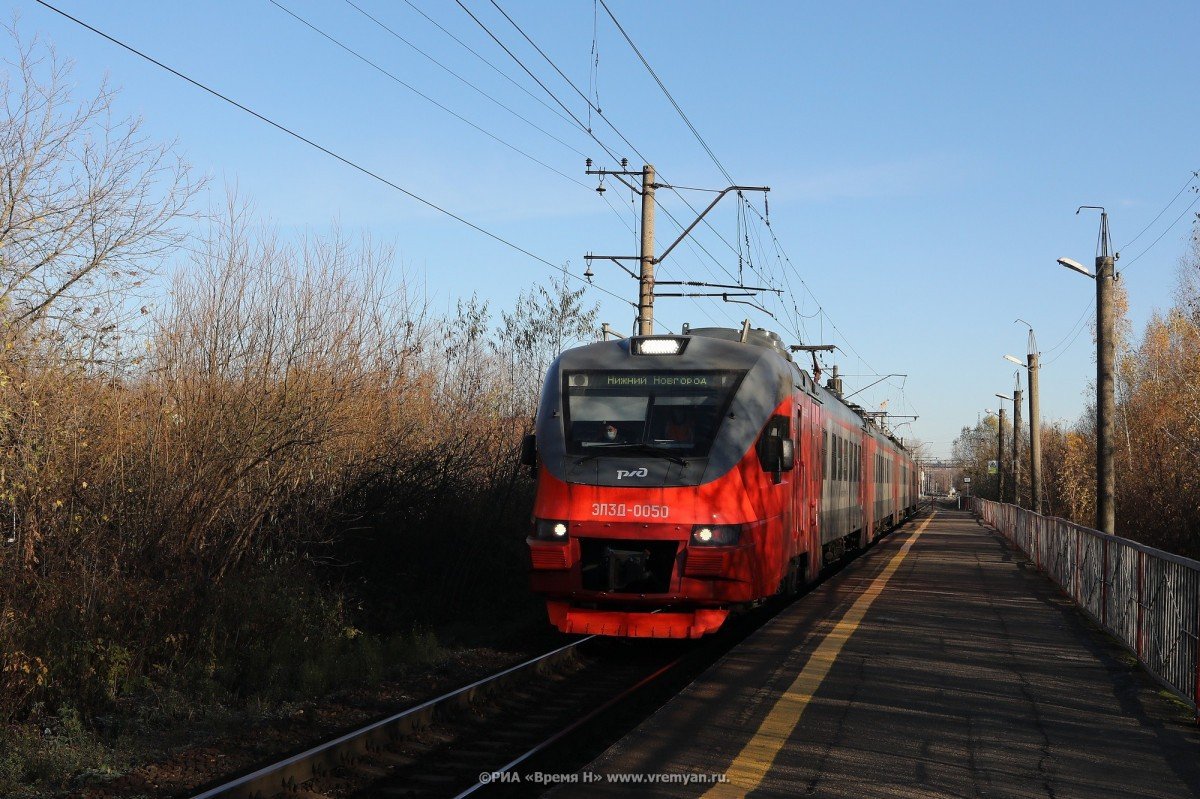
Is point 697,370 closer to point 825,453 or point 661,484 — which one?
point 661,484

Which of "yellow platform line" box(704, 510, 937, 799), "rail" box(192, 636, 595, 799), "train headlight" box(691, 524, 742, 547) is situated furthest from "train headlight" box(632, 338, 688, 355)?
"rail" box(192, 636, 595, 799)

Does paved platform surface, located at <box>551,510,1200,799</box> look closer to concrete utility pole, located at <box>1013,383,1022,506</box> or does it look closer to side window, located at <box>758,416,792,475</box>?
side window, located at <box>758,416,792,475</box>

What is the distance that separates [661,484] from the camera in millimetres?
10289

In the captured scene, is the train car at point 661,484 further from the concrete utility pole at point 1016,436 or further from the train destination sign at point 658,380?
the concrete utility pole at point 1016,436

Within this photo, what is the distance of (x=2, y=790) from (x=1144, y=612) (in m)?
9.25

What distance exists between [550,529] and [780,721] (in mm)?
3439

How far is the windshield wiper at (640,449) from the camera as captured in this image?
10469mm

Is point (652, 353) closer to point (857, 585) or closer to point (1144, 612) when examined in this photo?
point (1144, 612)

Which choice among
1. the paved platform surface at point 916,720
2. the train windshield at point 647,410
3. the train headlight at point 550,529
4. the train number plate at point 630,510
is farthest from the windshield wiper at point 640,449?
the paved platform surface at point 916,720

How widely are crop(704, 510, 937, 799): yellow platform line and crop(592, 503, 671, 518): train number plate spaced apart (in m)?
1.87

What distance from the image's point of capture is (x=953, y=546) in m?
30.0

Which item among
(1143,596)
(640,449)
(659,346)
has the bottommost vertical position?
(1143,596)

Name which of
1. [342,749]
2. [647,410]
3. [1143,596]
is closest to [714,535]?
[647,410]

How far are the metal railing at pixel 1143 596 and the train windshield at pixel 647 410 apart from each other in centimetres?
413
